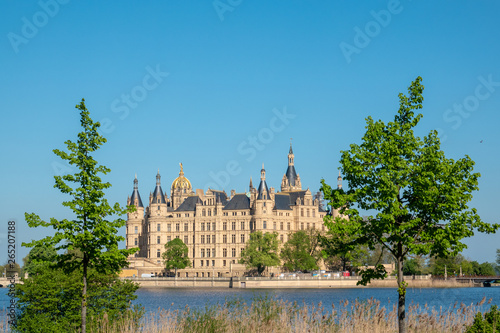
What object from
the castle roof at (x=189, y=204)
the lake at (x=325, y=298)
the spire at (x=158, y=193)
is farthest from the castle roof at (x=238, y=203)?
the lake at (x=325, y=298)

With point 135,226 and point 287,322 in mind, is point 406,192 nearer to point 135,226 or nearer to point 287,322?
point 287,322

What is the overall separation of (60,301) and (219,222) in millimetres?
102742

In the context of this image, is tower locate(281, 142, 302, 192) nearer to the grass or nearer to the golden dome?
the golden dome

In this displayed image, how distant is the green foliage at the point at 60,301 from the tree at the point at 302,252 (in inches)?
3214

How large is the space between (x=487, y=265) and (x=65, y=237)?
112m

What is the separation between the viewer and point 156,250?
431ft

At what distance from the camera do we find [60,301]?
22969 mm

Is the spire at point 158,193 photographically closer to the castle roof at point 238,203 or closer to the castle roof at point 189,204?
the castle roof at point 189,204

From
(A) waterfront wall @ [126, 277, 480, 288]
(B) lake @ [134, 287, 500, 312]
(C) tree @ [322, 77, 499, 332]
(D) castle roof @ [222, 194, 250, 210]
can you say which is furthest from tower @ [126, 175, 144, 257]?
(C) tree @ [322, 77, 499, 332]

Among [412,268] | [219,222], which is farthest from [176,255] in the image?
[412,268]

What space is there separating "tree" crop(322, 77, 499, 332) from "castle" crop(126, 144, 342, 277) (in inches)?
3914

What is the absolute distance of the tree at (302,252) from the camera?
346ft

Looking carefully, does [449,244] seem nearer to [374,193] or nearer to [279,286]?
[374,193]

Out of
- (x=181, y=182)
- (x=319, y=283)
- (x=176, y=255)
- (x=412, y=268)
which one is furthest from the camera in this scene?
(x=181, y=182)
